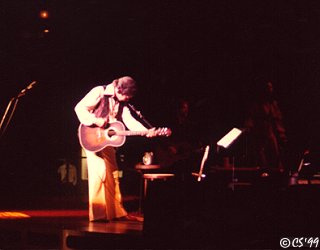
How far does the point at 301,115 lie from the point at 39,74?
5513mm

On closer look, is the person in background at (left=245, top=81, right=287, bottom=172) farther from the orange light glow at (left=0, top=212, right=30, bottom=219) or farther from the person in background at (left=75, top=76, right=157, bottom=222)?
the orange light glow at (left=0, top=212, right=30, bottom=219)

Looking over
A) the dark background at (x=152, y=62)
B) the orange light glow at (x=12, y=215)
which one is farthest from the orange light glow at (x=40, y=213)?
the dark background at (x=152, y=62)

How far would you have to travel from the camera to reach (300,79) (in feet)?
43.8

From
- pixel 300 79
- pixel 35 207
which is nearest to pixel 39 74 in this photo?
pixel 35 207

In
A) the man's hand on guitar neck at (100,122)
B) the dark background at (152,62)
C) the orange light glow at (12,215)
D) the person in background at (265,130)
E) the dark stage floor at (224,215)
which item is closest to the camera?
the dark stage floor at (224,215)

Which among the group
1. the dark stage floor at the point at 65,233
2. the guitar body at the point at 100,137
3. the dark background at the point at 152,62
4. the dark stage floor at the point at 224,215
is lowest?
the dark stage floor at the point at 65,233

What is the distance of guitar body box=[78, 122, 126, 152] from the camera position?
8.32m

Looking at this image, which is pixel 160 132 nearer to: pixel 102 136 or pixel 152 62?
pixel 102 136

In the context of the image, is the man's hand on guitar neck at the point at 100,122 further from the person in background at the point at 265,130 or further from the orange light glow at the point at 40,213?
the person in background at the point at 265,130

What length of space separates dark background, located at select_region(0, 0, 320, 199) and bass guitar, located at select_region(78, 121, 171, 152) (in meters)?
4.37

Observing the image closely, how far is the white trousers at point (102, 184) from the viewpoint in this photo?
834 centimetres

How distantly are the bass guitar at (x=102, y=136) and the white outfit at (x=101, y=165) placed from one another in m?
0.09

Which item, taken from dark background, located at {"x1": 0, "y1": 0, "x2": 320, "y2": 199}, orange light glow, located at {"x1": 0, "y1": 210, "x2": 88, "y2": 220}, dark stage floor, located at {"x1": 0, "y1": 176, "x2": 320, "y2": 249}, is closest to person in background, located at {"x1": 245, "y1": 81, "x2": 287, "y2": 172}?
dark background, located at {"x1": 0, "y1": 0, "x2": 320, "y2": 199}

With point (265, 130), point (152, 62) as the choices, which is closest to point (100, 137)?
point (265, 130)
